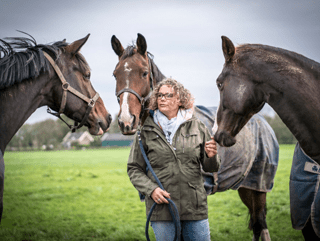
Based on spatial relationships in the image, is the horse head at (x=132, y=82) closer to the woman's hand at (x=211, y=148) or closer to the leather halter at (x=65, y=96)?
the leather halter at (x=65, y=96)

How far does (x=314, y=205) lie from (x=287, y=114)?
0.94 m

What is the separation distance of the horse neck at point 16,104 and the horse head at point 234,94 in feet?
6.16

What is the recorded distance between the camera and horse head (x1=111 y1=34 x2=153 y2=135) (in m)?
3.14

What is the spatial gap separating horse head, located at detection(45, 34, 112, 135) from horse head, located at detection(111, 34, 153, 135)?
33cm

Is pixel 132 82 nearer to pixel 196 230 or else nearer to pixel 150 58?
pixel 150 58

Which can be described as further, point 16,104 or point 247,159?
point 247,159

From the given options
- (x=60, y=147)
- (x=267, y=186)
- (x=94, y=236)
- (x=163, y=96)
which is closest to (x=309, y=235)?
(x=267, y=186)

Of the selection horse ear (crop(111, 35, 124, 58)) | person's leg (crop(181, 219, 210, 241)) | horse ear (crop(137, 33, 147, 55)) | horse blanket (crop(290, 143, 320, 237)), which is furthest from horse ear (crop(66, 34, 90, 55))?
horse blanket (crop(290, 143, 320, 237))

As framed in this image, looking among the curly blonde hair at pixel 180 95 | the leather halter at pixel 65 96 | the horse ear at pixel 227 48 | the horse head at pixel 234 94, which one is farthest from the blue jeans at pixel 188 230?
the leather halter at pixel 65 96

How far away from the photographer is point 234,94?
2.33m

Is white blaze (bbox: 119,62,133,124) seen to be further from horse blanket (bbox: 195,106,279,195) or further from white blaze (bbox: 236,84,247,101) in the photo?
white blaze (bbox: 236,84,247,101)

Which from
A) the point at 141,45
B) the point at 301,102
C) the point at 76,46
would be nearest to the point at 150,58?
the point at 141,45

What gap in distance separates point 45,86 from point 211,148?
1890 mm

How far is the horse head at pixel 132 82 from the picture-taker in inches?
124
